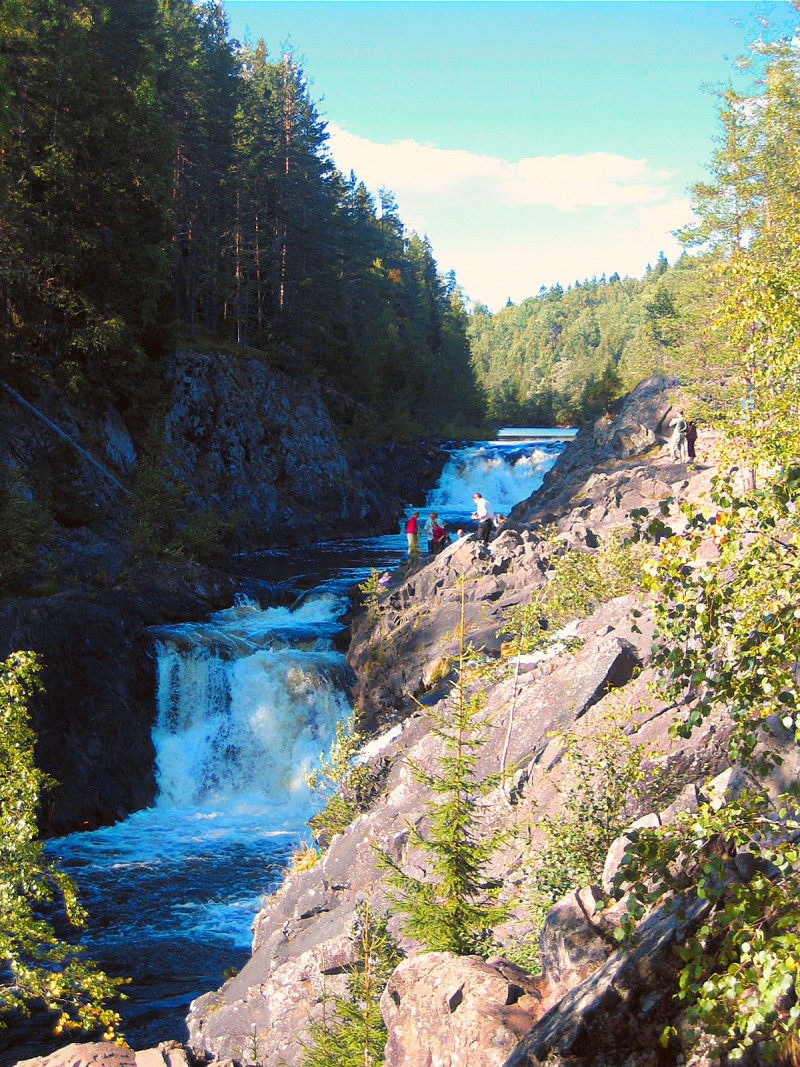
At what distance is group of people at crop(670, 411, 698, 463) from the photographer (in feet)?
89.5

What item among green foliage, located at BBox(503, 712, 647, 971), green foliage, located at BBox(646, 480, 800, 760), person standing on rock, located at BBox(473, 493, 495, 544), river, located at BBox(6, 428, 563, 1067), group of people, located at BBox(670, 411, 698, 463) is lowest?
river, located at BBox(6, 428, 563, 1067)

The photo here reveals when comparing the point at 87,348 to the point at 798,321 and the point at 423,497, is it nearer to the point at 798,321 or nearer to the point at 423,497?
the point at 423,497

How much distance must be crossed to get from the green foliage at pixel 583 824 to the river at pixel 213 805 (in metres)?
7.12

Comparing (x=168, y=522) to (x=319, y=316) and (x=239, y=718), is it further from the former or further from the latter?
(x=319, y=316)

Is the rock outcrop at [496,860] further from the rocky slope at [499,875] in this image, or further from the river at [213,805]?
the river at [213,805]

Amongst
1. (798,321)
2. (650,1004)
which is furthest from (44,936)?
(798,321)

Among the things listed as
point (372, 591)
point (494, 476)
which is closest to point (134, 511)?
point (372, 591)

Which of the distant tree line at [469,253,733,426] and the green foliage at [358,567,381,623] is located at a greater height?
the distant tree line at [469,253,733,426]

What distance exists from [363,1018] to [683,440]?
25214mm

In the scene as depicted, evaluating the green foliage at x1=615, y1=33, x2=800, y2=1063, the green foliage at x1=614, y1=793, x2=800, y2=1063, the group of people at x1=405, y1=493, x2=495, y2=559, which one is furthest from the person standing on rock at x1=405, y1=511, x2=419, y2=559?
the green foliage at x1=614, y1=793, x2=800, y2=1063

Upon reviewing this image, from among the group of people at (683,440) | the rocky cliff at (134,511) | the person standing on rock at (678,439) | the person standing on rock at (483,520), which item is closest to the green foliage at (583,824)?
the rocky cliff at (134,511)

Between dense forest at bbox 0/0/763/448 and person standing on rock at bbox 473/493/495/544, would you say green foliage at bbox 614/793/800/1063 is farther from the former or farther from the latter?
dense forest at bbox 0/0/763/448

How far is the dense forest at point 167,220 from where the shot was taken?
29516 millimetres

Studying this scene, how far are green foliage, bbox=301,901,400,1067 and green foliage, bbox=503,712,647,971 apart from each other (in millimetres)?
1150
